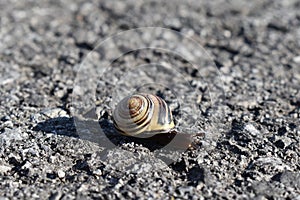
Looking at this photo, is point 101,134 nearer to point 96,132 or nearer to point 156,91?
point 96,132

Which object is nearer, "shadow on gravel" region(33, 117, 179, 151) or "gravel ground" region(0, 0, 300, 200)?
"gravel ground" region(0, 0, 300, 200)

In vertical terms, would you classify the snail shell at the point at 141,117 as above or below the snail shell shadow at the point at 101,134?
above

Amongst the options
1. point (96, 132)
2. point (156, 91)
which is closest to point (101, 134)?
point (96, 132)

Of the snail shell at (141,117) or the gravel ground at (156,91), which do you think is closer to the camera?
the gravel ground at (156,91)

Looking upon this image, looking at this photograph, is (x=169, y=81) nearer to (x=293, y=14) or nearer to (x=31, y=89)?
(x=31, y=89)

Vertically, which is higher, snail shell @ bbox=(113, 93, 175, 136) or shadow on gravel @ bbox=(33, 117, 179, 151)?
snail shell @ bbox=(113, 93, 175, 136)

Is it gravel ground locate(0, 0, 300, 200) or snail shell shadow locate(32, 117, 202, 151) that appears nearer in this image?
gravel ground locate(0, 0, 300, 200)

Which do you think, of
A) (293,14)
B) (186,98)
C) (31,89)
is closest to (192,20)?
(293,14)
